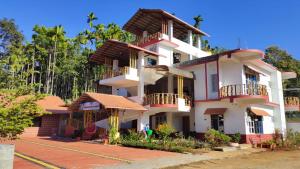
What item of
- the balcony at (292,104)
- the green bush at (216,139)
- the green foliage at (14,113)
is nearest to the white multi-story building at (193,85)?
the balcony at (292,104)

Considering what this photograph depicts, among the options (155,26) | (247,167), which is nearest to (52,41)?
(155,26)

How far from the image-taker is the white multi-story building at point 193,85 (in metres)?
19.2

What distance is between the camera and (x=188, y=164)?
425 inches

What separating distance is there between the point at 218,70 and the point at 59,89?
37851 mm

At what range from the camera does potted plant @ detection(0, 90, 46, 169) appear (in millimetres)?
6998

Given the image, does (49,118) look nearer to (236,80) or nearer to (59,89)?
(236,80)

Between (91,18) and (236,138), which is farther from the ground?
(91,18)

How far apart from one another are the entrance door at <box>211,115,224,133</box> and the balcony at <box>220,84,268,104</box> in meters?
1.98

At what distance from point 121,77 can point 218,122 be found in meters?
8.41

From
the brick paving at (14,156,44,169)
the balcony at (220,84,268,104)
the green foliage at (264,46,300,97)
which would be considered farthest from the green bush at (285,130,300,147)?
the green foliage at (264,46,300,97)

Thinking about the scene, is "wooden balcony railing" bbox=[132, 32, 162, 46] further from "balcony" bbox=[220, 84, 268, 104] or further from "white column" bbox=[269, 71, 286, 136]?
"white column" bbox=[269, 71, 286, 136]

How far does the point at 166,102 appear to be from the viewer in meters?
20.2

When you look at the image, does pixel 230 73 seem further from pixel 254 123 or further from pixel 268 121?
pixel 268 121

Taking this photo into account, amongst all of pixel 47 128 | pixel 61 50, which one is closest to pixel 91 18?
pixel 61 50
